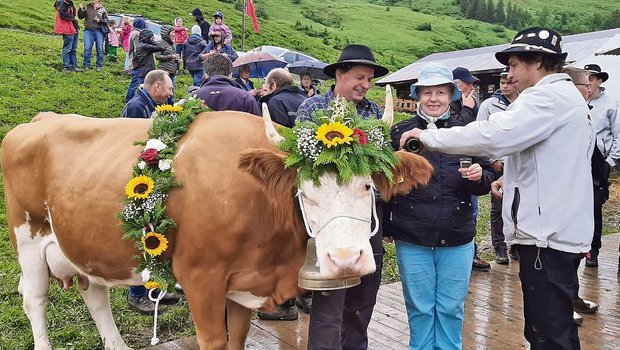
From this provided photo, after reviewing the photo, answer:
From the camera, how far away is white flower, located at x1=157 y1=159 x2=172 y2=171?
10.7 feet

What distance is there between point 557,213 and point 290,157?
148 centimetres

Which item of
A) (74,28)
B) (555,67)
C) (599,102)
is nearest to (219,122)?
(555,67)

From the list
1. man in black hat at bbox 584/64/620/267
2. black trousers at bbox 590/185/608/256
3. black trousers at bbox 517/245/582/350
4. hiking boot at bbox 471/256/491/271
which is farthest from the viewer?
hiking boot at bbox 471/256/491/271

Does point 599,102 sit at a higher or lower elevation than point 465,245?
higher

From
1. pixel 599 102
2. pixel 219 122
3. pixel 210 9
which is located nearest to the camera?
pixel 219 122

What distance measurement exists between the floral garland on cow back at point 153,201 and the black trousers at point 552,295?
2055 millimetres

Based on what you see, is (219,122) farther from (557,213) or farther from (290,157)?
(557,213)

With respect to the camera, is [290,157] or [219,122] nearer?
[290,157]

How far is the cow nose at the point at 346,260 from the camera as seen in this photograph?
2.59m

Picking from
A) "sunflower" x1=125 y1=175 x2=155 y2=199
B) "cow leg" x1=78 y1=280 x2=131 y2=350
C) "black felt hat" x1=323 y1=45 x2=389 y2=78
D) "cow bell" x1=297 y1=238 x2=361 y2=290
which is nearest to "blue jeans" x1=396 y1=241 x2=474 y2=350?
"cow bell" x1=297 y1=238 x2=361 y2=290

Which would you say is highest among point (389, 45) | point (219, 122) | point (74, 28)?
point (219, 122)

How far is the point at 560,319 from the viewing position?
3139 millimetres

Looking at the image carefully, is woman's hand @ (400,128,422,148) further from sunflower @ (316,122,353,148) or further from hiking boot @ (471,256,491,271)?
hiking boot @ (471,256,491,271)

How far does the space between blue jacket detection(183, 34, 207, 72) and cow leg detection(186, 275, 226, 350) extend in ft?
34.3
